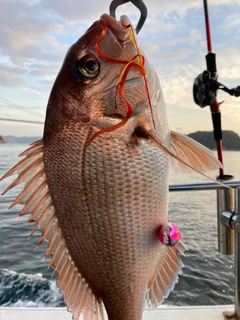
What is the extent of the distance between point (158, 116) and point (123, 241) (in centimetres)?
44

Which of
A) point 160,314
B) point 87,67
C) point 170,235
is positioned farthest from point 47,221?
point 160,314

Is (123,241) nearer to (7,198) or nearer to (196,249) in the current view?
(7,198)

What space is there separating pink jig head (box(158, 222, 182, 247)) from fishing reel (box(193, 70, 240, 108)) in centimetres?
130

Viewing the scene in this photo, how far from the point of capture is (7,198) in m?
2.04

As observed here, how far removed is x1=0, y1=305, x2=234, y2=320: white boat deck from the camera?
2141mm

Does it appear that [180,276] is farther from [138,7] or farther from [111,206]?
[138,7]

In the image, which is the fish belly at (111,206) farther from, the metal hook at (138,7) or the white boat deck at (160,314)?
the white boat deck at (160,314)

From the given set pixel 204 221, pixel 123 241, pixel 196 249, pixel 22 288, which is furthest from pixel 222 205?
pixel 204 221

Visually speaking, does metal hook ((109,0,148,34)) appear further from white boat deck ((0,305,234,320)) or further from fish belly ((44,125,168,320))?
white boat deck ((0,305,234,320))

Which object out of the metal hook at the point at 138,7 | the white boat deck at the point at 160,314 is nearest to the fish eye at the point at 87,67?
the metal hook at the point at 138,7

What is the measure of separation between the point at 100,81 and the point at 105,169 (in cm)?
29

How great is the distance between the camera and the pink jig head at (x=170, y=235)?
0.98 m

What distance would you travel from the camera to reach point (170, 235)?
0.98 m

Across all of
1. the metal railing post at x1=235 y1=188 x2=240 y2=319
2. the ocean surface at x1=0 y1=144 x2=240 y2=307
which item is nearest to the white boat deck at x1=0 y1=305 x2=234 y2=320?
the metal railing post at x1=235 y1=188 x2=240 y2=319
